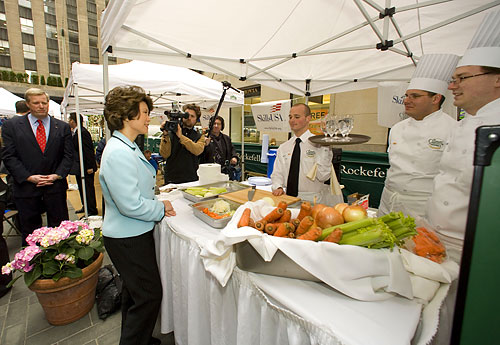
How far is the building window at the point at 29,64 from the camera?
2917 cm

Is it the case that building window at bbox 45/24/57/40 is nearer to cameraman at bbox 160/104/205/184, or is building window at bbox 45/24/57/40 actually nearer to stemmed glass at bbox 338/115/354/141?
cameraman at bbox 160/104/205/184

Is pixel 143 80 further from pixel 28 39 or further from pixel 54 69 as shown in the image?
pixel 54 69

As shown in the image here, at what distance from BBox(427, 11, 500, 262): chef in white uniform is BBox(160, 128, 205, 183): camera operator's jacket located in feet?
8.41

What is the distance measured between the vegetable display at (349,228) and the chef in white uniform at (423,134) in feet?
3.94

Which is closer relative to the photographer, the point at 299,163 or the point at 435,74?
the point at 435,74

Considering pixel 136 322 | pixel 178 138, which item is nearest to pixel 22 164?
pixel 178 138

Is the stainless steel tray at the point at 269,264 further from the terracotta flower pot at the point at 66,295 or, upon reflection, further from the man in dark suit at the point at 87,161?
the man in dark suit at the point at 87,161

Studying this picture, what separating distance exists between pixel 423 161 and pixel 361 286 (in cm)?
166

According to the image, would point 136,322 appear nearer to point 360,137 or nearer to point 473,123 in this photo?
point 360,137

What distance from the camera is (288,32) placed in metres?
2.64

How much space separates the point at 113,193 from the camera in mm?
1311

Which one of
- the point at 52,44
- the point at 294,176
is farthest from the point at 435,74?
the point at 52,44

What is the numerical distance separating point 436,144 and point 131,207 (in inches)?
92.9

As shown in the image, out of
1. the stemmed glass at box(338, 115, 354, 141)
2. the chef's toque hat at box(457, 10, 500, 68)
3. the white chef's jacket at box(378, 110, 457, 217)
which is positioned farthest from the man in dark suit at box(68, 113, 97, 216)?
the chef's toque hat at box(457, 10, 500, 68)
